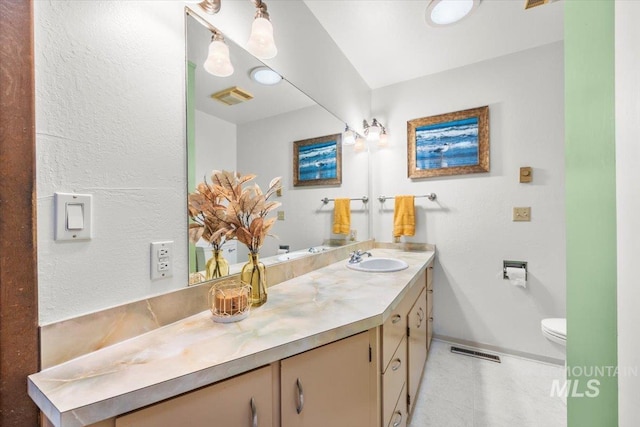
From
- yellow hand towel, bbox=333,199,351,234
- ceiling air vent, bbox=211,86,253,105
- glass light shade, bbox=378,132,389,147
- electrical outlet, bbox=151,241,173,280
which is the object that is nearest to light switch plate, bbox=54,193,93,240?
electrical outlet, bbox=151,241,173,280

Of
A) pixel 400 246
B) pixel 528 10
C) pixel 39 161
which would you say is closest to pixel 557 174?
pixel 528 10

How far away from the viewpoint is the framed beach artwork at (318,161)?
1620mm

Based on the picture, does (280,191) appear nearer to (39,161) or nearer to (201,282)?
(201,282)

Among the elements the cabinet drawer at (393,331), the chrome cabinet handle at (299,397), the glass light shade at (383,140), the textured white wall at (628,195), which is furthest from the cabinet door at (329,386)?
the glass light shade at (383,140)

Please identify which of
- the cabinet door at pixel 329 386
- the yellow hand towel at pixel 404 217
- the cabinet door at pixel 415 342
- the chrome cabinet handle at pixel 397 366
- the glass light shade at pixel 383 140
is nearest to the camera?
the cabinet door at pixel 329 386

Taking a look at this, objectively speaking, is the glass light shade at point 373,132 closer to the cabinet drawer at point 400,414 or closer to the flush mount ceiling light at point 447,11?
the flush mount ceiling light at point 447,11

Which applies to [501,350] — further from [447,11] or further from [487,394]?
[447,11]

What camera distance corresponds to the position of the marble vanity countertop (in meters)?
0.48

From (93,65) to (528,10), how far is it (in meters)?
2.34

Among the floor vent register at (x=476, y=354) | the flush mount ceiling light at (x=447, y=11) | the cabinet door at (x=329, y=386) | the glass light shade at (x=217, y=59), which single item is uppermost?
the flush mount ceiling light at (x=447, y=11)

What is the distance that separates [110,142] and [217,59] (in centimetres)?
54

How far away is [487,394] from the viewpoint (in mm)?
1608

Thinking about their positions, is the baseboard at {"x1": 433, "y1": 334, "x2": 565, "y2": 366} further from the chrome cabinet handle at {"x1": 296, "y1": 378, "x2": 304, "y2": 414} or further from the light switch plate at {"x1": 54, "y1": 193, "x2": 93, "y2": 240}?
the light switch plate at {"x1": 54, "y1": 193, "x2": 93, "y2": 240}

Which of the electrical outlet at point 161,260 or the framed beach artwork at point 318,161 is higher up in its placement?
the framed beach artwork at point 318,161
